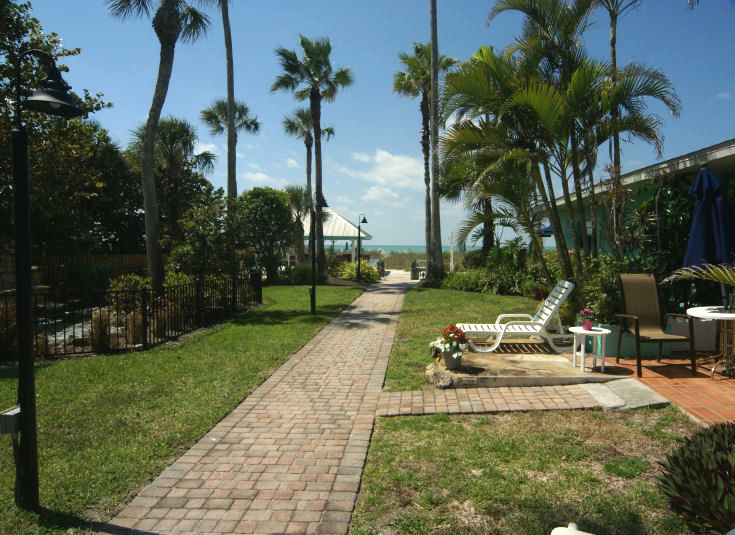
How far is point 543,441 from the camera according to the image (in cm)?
404

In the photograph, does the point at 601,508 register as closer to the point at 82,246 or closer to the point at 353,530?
the point at 353,530

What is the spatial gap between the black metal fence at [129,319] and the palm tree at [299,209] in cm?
1890

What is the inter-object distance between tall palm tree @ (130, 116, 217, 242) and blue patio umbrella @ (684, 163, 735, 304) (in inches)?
881

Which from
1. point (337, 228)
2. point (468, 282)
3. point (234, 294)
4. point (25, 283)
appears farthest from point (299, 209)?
point (25, 283)

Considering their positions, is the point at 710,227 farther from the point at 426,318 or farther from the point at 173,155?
the point at 173,155

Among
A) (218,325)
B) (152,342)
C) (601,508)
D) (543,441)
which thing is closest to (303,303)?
(218,325)

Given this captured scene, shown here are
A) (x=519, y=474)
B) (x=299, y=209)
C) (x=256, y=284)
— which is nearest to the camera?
(x=519, y=474)

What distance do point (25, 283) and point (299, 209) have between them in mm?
29313

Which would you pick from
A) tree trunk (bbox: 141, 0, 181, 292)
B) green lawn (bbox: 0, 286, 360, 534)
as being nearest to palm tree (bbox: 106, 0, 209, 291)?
tree trunk (bbox: 141, 0, 181, 292)

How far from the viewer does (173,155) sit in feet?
82.5

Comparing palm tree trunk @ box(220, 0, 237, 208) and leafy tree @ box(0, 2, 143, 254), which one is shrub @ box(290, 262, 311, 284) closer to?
palm tree trunk @ box(220, 0, 237, 208)

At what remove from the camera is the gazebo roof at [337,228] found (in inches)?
1224

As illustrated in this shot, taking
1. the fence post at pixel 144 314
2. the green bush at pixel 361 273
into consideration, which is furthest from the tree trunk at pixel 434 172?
the fence post at pixel 144 314

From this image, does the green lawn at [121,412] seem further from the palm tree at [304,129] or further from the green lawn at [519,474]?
the palm tree at [304,129]
